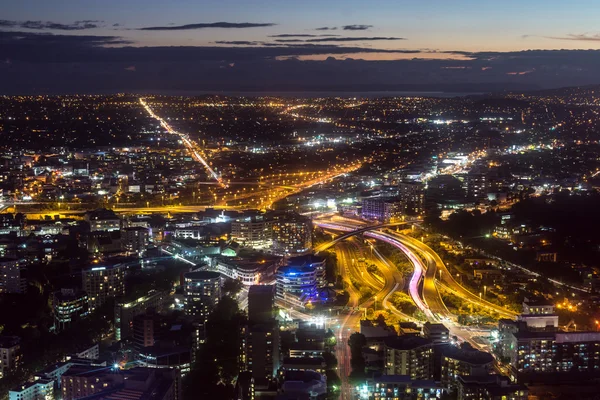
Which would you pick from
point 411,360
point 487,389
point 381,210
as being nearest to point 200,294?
point 411,360

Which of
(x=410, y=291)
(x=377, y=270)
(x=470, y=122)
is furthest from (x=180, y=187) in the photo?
(x=470, y=122)

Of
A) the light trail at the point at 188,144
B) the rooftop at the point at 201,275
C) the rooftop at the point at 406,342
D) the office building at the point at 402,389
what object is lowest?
the light trail at the point at 188,144

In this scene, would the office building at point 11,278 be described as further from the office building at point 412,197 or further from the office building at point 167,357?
the office building at point 412,197

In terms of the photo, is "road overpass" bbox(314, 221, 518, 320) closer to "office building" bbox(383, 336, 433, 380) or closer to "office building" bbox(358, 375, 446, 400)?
"office building" bbox(383, 336, 433, 380)

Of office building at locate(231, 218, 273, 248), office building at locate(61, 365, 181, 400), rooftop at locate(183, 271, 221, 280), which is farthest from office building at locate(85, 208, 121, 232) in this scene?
office building at locate(61, 365, 181, 400)

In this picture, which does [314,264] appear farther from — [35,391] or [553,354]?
[35,391]

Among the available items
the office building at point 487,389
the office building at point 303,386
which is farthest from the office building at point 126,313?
the office building at point 487,389
